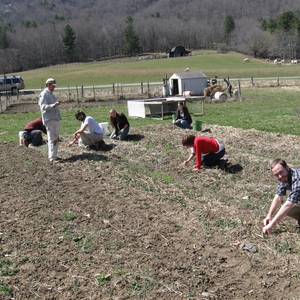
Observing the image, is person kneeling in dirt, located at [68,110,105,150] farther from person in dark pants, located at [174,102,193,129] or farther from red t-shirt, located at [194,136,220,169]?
red t-shirt, located at [194,136,220,169]

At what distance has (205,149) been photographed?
8602 millimetres

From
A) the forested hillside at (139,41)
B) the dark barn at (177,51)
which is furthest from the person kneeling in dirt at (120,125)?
the dark barn at (177,51)

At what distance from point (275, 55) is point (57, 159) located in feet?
316

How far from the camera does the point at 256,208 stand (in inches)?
258

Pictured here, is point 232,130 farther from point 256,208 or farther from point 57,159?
point 256,208

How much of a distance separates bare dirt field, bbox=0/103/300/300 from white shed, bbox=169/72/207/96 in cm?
2084

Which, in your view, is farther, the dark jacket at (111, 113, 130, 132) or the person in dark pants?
the person in dark pants

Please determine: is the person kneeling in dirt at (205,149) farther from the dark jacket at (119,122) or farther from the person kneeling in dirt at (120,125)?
the dark jacket at (119,122)

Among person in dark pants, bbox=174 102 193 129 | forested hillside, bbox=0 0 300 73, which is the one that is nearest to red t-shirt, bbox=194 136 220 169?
person in dark pants, bbox=174 102 193 129

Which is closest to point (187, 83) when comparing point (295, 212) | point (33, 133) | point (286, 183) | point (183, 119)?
point (183, 119)

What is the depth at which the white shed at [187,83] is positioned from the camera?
100 ft

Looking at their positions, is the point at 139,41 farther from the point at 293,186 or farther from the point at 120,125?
the point at 293,186

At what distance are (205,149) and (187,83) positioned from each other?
893 inches

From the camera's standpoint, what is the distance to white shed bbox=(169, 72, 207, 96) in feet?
100
